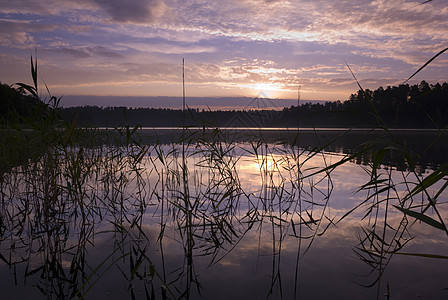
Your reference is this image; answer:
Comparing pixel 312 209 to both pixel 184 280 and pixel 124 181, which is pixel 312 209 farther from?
pixel 124 181

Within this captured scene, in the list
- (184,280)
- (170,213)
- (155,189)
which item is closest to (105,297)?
(184,280)

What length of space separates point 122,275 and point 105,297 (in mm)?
292

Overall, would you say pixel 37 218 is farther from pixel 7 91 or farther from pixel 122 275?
pixel 7 91

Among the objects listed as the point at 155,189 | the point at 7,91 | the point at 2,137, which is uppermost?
the point at 7,91

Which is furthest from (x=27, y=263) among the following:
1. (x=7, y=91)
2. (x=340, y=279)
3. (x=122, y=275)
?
(x=7, y=91)

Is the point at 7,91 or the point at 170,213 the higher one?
the point at 7,91

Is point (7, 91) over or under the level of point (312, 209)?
over

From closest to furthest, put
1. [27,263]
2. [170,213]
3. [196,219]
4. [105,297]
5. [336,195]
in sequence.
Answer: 1. [105,297]
2. [27,263]
3. [196,219]
4. [170,213]
5. [336,195]

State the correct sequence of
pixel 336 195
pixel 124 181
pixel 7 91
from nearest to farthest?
pixel 336 195 → pixel 124 181 → pixel 7 91

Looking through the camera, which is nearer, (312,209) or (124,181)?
(312,209)

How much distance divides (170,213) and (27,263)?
1897 millimetres

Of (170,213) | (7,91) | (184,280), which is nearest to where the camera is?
(184,280)

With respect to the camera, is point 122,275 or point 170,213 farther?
point 170,213

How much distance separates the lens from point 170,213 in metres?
4.32
